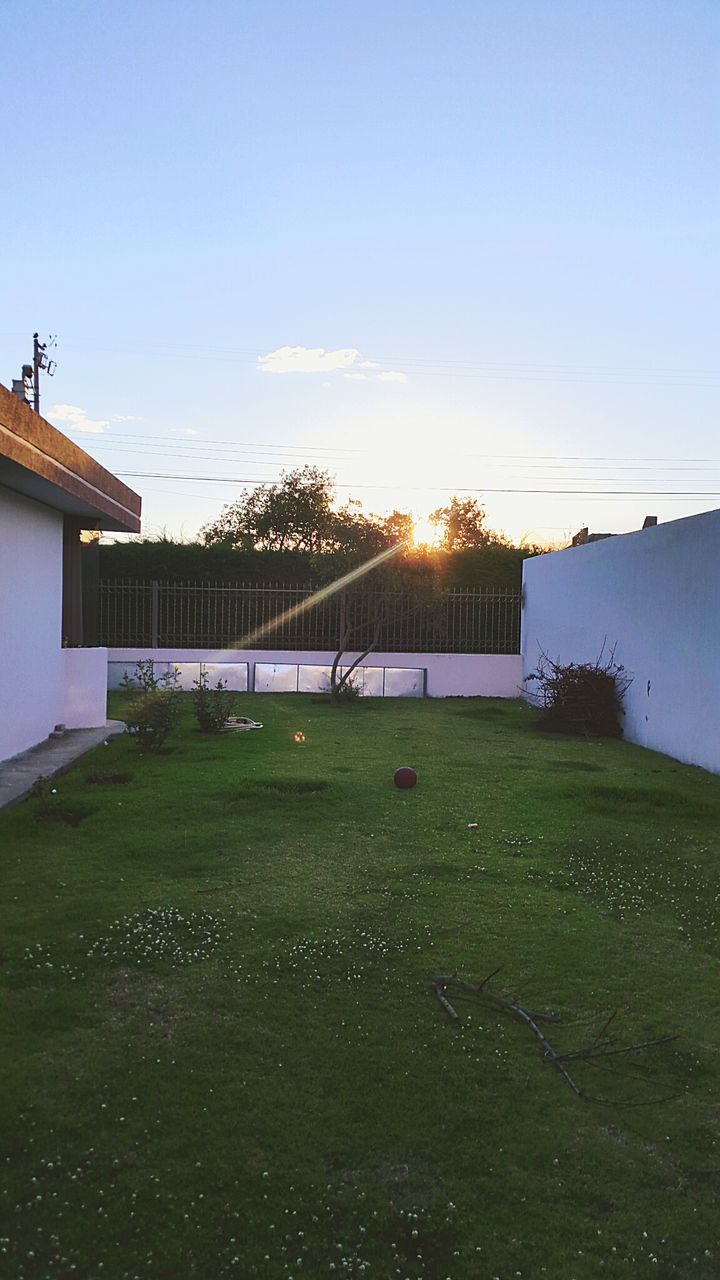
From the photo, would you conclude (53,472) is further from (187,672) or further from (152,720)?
(187,672)

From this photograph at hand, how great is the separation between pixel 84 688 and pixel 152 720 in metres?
2.46

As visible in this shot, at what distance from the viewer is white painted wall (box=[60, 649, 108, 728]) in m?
12.3

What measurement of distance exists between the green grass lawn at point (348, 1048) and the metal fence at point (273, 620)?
1136 cm

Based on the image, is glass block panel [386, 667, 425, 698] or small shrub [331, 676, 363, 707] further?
glass block panel [386, 667, 425, 698]

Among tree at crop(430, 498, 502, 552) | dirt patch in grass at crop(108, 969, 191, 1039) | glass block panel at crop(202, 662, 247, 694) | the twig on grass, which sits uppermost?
tree at crop(430, 498, 502, 552)

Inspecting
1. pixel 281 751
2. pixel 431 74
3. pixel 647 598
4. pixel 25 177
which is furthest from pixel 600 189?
pixel 281 751

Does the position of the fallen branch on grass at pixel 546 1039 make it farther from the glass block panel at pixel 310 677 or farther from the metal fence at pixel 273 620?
the glass block panel at pixel 310 677

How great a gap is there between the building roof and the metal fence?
17.4 feet

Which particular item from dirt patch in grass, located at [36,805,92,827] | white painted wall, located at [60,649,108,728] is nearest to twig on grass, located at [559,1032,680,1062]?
dirt patch in grass, located at [36,805,92,827]

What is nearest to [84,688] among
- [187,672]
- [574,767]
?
[187,672]

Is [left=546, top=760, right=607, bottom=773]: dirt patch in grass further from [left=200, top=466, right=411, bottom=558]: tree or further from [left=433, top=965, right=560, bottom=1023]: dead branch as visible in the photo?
[left=200, top=466, right=411, bottom=558]: tree

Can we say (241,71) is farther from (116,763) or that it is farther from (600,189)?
(116,763)

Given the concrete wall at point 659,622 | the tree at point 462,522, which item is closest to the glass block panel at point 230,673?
the concrete wall at point 659,622

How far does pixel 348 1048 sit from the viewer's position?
3492mm
